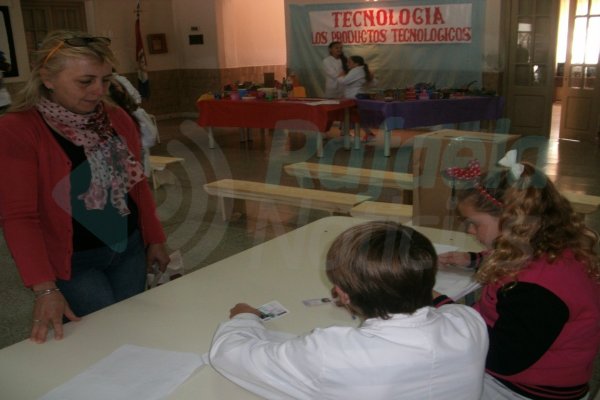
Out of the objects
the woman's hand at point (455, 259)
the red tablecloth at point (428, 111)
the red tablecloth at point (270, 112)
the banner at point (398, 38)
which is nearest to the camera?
the woman's hand at point (455, 259)

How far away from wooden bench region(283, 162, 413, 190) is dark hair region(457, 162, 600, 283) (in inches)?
114

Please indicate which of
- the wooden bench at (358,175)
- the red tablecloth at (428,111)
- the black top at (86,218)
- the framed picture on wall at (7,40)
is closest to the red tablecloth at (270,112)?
the red tablecloth at (428,111)

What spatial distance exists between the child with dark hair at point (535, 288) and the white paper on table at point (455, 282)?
9.6 inches

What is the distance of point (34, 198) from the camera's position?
1.65 m

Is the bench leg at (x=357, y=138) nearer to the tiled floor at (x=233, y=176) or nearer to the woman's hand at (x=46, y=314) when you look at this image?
the tiled floor at (x=233, y=176)

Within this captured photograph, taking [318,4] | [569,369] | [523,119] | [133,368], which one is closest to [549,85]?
[523,119]

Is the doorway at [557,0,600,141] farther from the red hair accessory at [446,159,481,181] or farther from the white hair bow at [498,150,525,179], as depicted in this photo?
the white hair bow at [498,150,525,179]

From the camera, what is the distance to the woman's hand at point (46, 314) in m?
1.55

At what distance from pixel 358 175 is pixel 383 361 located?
12.4 ft

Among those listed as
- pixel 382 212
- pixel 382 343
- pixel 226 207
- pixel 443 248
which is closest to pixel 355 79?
pixel 226 207

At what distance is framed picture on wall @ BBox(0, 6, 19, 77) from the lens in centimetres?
895

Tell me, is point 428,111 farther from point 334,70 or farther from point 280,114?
point 334,70

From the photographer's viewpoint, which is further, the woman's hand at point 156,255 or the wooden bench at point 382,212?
the wooden bench at point 382,212

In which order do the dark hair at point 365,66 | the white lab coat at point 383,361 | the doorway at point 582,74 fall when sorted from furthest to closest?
the dark hair at point 365,66, the doorway at point 582,74, the white lab coat at point 383,361
